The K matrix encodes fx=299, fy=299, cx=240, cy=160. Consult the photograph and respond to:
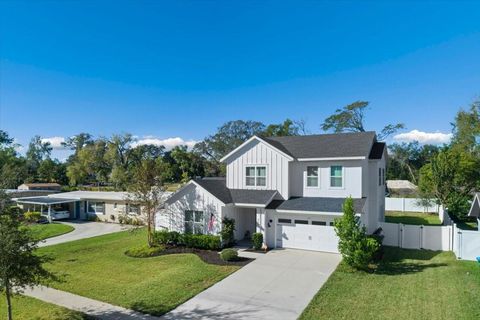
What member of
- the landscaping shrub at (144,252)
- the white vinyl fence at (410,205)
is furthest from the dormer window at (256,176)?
the white vinyl fence at (410,205)

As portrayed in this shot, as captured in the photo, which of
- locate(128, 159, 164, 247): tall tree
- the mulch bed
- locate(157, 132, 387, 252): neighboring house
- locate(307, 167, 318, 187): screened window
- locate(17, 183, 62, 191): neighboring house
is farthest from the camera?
locate(17, 183, 62, 191): neighboring house

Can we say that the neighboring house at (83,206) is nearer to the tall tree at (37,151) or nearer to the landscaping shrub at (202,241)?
the landscaping shrub at (202,241)

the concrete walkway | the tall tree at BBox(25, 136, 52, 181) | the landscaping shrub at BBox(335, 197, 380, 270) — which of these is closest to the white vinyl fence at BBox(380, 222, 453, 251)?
the landscaping shrub at BBox(335, 197, 380, 270)

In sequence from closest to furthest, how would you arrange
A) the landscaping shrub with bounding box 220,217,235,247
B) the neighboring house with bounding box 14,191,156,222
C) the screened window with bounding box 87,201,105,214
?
1. the landscaping shrub with bounding box 220,217,235,247
2. the neighboring house with bounding box 14,191,156,222
3. the screened window with bounding box 87,201,105,214

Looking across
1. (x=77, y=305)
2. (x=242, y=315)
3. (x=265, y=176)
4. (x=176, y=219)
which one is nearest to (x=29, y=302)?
(x=77, y=305)

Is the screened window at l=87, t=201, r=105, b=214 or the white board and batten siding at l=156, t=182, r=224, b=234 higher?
the white board and batten siding at l=156, t=182, r=224, b=234

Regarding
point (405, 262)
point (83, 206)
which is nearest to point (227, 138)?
point (83, 206)

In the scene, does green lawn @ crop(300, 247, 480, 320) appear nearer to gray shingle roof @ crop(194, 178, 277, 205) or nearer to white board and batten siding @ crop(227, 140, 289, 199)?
gray shingle roof @ crop(194, 178, 277, 205)

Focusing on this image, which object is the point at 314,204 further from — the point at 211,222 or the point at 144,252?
the point at 144,252
